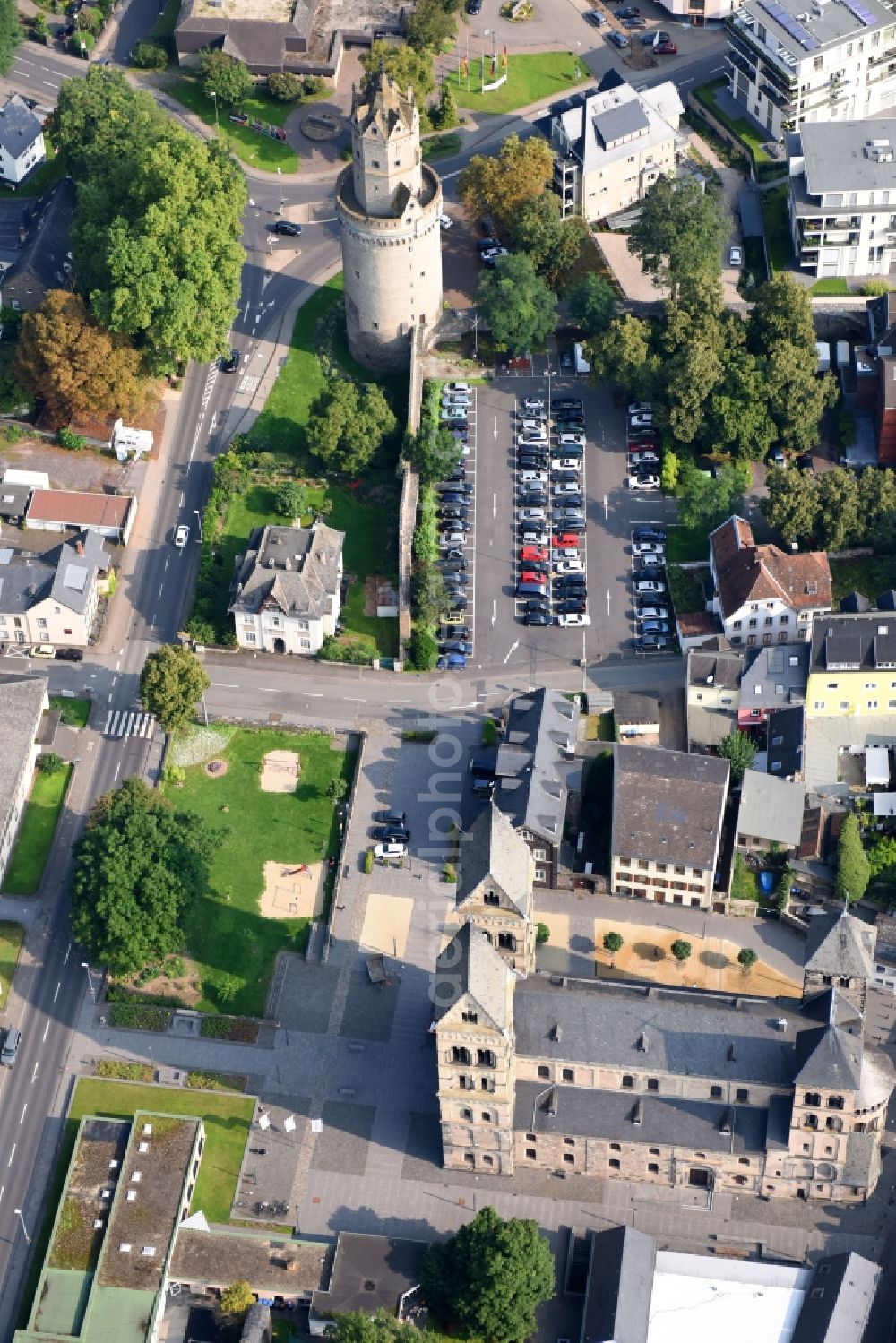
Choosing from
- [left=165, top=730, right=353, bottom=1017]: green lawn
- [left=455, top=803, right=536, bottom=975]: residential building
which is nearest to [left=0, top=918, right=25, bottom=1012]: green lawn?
[left=165, top=730, right=353, bottom=1017]: green lawn

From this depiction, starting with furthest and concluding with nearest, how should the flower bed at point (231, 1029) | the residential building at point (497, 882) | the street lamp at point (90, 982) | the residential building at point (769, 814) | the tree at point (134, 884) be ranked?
the residential building at point (769, 814) → the street lamp at point (90, 982) → the flower bed at point (231, 1029) → the tree at point (134, 884) → the residential building at point (497, 882)

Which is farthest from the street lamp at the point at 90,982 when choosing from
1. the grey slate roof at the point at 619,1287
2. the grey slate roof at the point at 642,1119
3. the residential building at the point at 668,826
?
the grey slate roof at the point at 619,1287

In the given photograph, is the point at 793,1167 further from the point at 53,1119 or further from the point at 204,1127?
the point at 53,1119

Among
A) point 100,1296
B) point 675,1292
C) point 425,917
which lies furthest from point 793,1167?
point 100,1296

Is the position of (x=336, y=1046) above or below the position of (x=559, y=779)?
below

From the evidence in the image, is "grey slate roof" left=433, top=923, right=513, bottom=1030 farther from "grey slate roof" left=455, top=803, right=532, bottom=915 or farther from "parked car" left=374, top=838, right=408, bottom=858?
"parked car" left=374, top=838, right=408, bottom=858

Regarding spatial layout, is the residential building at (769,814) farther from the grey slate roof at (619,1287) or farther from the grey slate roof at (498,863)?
the grey slate roof at (619,1287)
